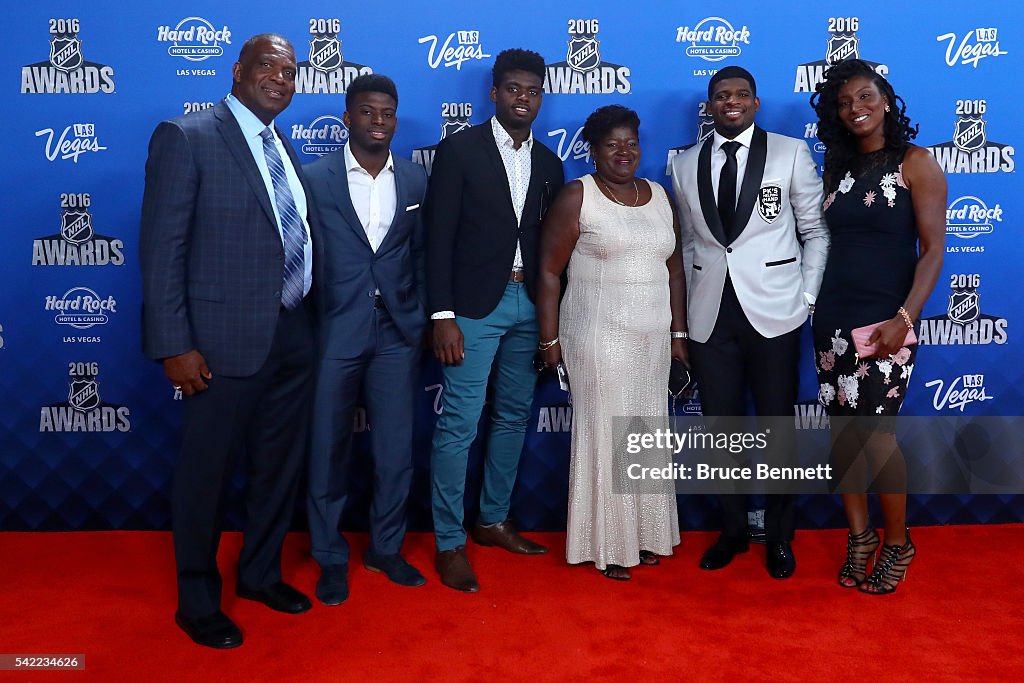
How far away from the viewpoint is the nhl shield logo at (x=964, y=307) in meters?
3.80

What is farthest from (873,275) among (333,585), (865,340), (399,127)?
(333,585)

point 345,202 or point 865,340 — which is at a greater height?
point 345,202

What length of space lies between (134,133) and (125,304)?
0.75 meters

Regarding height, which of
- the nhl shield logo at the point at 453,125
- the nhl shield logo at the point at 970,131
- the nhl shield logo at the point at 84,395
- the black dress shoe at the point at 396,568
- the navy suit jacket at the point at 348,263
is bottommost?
the black dress shoe at the point at 396,568

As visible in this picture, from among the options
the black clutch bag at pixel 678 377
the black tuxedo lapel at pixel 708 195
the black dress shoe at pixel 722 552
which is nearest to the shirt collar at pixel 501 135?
the black tuxedo lapel at pixel 708 195

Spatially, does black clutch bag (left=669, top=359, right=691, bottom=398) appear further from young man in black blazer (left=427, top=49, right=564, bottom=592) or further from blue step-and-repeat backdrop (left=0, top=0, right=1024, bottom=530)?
young man in black blazer (left=427, top=49, right=564, bottom=592)

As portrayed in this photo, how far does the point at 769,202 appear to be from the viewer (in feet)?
10.4

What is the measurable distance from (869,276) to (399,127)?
2.03 meters

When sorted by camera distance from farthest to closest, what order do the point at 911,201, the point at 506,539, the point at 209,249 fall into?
the point at 506,539
the point at 911,201
the point at 209,249

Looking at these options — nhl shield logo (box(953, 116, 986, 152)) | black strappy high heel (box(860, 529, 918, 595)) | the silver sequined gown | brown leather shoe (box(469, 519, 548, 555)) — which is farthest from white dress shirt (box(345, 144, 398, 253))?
nhl shield logo (box(953, 116, 986, 152))

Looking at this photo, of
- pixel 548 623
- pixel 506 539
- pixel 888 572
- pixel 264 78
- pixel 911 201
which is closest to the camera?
pixel 264 78

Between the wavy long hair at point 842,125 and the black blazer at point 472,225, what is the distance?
3.64 ft

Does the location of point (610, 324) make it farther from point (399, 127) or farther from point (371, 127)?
point (399, 127)

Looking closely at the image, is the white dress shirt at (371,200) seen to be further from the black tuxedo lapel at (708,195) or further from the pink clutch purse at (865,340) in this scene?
the pink clutch purse at (865,340)
